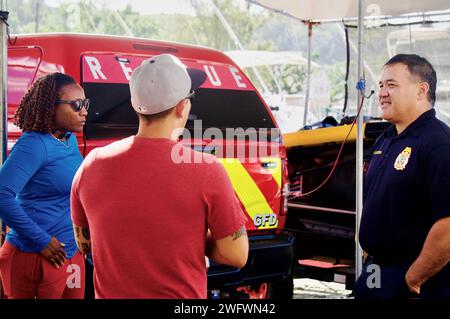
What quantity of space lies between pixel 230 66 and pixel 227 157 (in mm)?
1062

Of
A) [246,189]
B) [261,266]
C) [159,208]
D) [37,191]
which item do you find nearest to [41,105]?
[37,191]

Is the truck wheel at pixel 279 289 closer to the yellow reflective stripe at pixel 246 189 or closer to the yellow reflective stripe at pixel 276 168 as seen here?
the yellow reflective stripe at pixel 246 189

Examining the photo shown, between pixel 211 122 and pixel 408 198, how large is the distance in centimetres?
232

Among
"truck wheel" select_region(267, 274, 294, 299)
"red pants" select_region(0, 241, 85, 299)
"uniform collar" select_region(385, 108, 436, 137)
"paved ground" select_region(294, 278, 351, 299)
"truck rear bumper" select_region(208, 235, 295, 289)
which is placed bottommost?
"paved ground" select_region(294, 278, 351, 299)

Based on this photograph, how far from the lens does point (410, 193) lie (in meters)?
2.79

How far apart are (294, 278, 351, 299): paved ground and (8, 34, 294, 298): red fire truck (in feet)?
5.60

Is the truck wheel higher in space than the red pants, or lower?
lower

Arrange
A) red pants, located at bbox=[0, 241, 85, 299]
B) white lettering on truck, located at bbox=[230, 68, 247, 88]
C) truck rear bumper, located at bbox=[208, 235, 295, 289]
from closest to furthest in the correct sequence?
red pants, located at bbox=[0, 241, 85, 299], truck rear bumper, located at bbox=[208, 235, 295, 289], white lettering on truck, located at bbox=[230, 68, 247, 88]

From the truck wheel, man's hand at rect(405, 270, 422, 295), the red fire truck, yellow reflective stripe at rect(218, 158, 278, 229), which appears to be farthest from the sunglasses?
the truck wheel

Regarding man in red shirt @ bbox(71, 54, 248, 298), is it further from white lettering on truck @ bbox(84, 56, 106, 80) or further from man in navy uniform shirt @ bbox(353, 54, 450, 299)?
white lettering on truck @ bbox(84, 56, 106, 80)

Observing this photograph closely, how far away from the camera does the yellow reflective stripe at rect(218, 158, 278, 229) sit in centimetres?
454

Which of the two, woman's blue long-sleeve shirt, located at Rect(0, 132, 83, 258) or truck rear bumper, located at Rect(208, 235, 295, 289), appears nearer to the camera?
woman's blue long-sleeve shirt, located at Rect(0, 132, 83, 258)

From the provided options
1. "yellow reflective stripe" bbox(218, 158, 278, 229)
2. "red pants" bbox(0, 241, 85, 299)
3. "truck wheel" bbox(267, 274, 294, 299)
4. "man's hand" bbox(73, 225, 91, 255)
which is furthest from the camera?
"truck wheel" bbox(267, 274, 294, 299)
